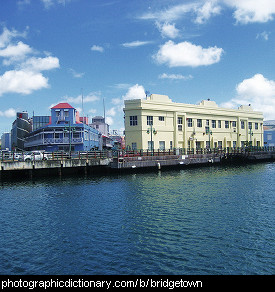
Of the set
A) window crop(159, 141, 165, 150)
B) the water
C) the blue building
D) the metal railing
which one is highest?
the blue building

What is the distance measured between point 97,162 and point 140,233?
101ft

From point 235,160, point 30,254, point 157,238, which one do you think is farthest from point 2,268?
point 235,160

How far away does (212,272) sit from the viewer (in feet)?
37.7

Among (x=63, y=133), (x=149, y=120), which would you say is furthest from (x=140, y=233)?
(x=63, y=133)

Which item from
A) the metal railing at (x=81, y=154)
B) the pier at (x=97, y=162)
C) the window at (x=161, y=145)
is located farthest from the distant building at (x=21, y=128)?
the window at (x=161, y=145)

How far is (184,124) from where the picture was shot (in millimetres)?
62906

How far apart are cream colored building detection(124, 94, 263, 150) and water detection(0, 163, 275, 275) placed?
95.9 feet

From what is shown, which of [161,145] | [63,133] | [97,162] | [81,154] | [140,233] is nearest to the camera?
[140,233]

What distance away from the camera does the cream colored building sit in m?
56.7

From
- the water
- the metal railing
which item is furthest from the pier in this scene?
the water

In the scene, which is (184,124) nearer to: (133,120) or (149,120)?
(149,120)

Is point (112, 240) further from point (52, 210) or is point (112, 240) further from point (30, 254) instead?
point (52, 210)

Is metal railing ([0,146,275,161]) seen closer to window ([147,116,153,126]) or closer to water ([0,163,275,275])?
window ([147,116,153,126])

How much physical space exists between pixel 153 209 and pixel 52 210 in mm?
8098
